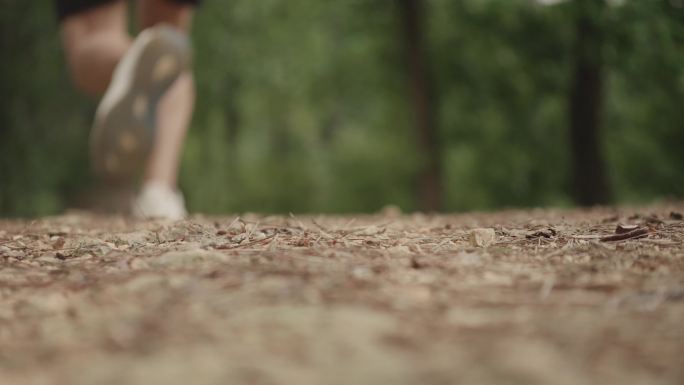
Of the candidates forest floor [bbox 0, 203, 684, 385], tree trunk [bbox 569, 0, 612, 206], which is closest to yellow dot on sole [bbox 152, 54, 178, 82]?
forest floor [bbox 0, 203, 684, 385]

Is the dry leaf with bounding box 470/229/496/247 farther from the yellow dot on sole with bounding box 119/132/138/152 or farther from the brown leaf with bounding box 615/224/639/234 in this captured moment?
the yellow dot on sole with bounding box 119/132/138/152

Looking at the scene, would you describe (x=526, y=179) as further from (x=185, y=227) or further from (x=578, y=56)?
(x=185, y=227)

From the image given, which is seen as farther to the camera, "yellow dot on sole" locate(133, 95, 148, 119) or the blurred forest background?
the blurred forest background

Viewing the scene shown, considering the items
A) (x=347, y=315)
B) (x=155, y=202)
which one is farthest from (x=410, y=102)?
(x=347, y=315)

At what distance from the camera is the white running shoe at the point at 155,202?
4195 millimetres

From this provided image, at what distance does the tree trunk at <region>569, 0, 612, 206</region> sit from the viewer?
825 cm

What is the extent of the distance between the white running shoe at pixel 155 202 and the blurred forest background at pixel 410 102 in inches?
133

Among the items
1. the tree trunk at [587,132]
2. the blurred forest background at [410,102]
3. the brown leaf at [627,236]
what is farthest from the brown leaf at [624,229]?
the tree trunk at [587,132]

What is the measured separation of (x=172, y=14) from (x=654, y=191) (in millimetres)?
Answer: 8933

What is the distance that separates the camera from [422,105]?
364 inches

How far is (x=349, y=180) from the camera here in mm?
12930

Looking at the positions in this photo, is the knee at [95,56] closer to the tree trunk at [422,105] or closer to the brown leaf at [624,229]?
the brown leaf at [624,229]

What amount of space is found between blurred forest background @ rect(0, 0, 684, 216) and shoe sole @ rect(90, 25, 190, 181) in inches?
133

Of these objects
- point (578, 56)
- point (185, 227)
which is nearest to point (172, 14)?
point (185, 227)
